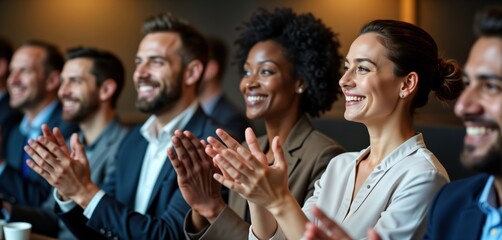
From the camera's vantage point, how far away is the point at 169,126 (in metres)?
3.00

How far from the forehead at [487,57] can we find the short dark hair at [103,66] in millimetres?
2336

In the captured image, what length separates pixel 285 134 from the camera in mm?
2666

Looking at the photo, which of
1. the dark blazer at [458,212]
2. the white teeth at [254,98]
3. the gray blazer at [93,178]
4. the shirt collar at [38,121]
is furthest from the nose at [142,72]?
the dark blazer at [458,212]

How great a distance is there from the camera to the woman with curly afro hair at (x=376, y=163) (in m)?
1.83

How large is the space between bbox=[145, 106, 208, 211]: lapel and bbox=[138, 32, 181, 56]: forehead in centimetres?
30

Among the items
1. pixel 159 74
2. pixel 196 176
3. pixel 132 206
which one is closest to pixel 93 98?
pixel 159 74

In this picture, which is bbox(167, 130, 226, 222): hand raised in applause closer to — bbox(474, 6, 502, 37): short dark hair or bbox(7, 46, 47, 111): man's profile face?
bbox(474, 6, 502, 37): short dark hair

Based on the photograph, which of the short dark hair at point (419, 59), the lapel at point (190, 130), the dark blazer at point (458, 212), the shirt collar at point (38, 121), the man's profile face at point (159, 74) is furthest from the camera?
the shirt collar at point (38, 121)

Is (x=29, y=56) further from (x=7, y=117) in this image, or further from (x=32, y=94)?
(x=7, y=117)

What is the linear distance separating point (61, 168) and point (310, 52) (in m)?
0.95

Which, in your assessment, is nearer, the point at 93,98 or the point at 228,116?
the point at 93,98

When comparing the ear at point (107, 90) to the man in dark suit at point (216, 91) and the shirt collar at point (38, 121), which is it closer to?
the shirt collar at point (38, 121)

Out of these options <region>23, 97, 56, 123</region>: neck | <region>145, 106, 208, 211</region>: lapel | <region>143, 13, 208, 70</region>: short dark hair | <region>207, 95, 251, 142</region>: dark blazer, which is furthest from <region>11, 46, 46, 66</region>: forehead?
<region>145, 106, 208, 211</region>: lapel

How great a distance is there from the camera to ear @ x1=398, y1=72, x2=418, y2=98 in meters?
2.02
